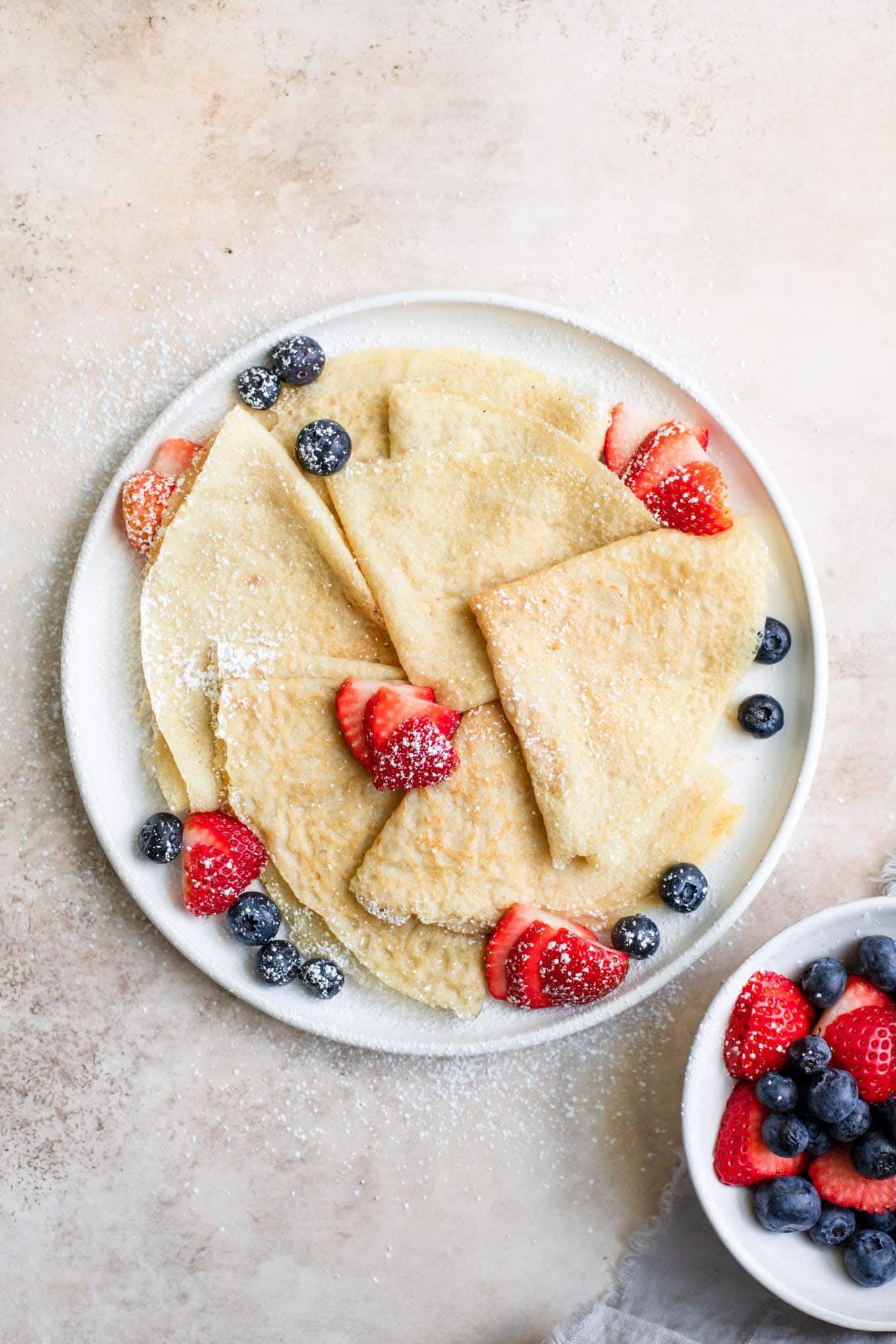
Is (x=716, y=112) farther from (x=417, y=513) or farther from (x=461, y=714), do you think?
(x=461, y=714)

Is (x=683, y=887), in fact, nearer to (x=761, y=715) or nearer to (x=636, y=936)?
(x=636, y=936)

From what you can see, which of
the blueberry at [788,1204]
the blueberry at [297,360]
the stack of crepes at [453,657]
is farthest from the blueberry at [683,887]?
the blueberry at [297,360]

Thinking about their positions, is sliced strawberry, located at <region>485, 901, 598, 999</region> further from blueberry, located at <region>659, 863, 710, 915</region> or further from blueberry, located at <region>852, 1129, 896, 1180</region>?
blueberry, located at <region>852, 1129, 896, 1180</region>

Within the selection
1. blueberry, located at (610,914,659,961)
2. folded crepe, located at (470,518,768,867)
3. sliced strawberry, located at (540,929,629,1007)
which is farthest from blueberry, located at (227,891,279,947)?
blueberry, located at (610,914,659,961)

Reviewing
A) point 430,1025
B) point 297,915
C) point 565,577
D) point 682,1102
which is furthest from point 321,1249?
point 565,577

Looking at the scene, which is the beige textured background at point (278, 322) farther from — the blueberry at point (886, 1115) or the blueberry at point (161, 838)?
the blueberry at point (886, 1115)

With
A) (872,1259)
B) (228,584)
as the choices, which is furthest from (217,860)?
(872,1259)
